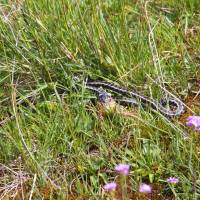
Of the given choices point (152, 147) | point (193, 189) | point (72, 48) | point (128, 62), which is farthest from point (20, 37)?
point (193, 189)

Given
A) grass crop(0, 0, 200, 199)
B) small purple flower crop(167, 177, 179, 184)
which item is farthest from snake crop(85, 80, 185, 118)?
small purple flower crop(167, 177, 179, 184)

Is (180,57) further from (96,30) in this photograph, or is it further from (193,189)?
(193,189)

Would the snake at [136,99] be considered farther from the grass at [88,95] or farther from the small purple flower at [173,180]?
the small purple flower at [173,180]

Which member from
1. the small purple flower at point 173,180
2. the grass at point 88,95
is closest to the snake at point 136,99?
the grass at point 88,95

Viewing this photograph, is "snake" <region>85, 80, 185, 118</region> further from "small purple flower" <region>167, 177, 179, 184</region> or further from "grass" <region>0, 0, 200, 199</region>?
"small purple flower" <region>167, 177, 179, 184</region>

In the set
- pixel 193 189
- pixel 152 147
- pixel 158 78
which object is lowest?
pixel 193 189

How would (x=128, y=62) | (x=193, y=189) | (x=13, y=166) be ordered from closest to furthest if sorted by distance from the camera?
1. (x=193, y=189)
2. (x=13, y=166)
3. (x=128, y=62)

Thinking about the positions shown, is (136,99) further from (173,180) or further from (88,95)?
(173,180)
